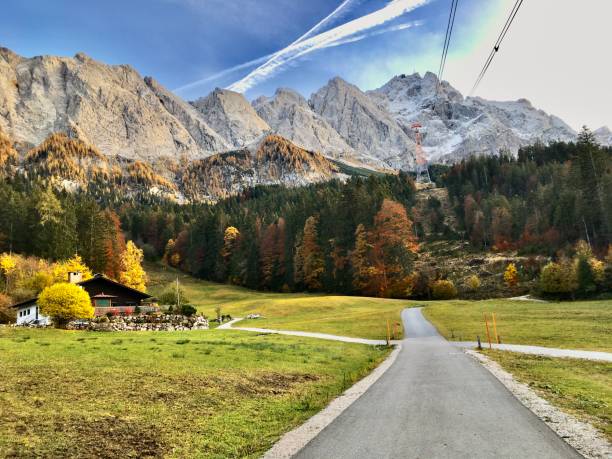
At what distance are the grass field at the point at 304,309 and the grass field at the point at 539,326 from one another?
6.61m

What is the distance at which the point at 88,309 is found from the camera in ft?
144

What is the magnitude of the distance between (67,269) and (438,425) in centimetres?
7983

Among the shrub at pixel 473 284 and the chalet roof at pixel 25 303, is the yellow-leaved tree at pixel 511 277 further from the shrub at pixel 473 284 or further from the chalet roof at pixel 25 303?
the chalet roof at pixel 25 303

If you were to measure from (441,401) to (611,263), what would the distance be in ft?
273

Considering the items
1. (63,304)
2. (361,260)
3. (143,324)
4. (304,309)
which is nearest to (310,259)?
(361,260)

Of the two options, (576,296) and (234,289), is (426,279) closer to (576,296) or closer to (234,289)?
(576,296)

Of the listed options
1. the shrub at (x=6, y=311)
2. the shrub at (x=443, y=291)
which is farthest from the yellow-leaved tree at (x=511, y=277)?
the shrub at (x=6, y=311)

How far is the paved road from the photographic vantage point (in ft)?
28.1

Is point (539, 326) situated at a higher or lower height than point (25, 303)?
lower

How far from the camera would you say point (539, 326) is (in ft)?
117

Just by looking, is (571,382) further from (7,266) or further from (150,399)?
(7,266)

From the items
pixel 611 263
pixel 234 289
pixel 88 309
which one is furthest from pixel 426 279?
pixel 88 309

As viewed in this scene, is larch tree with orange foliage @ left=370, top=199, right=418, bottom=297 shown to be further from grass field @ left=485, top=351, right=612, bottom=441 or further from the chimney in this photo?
grass field @ left=485, top=351, right=612, bottom=441

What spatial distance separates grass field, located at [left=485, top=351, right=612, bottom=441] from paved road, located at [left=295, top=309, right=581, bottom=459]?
1.36 metres
